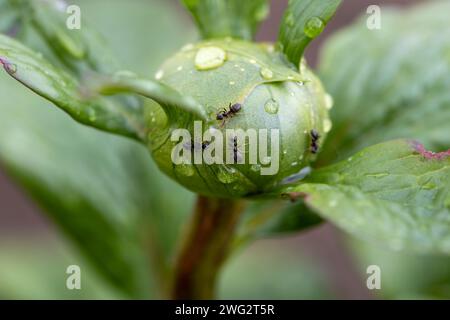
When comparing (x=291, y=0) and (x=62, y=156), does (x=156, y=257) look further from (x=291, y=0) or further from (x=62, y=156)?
(x=291, y=0)

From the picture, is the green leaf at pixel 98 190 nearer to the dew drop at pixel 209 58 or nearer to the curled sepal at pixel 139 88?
the dew drop at pixel 209 58

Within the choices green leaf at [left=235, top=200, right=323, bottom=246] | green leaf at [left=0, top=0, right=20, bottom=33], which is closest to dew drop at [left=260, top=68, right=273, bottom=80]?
green leaf at [left=235, top=200, right=323, bottom=246]

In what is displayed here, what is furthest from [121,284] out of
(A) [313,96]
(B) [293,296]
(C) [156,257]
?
(A) [313,96]

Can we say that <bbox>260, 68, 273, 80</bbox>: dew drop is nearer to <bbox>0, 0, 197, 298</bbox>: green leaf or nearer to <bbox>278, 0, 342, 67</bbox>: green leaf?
<bbox>278, 0, 342, 67</bbox>: green leaf

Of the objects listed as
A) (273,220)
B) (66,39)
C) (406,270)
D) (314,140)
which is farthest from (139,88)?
(406,270)

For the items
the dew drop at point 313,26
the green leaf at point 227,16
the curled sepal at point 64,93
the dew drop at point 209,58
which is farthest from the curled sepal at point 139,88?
the green leaf at point 227,16
